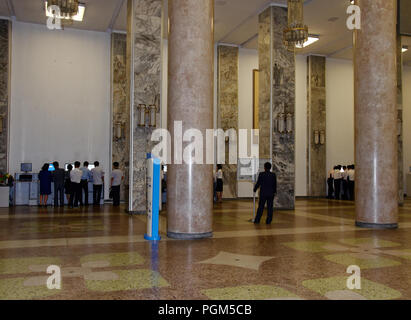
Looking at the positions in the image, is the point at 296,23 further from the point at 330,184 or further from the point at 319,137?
the point at 330,184

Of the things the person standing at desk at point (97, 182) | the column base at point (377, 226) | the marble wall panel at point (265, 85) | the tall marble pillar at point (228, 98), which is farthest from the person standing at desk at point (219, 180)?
the column base at point (377, 226)

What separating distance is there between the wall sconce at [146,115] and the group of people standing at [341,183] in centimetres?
1140

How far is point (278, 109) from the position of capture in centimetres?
1500

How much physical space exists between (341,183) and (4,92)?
1633 cm

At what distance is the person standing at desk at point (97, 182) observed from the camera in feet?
52.2

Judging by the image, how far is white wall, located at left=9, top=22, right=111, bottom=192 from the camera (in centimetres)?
1705

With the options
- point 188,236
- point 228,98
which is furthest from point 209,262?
point 228,98

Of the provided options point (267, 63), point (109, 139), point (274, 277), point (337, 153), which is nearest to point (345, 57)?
point (337, 153)

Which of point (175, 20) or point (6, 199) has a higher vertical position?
point (175, 20)

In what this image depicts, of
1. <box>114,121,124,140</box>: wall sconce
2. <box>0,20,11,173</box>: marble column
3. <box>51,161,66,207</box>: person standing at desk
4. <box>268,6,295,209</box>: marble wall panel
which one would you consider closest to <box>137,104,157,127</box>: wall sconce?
<box>51,161,66,207</box>: person standing at desk

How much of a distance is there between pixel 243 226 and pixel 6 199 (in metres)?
9.70

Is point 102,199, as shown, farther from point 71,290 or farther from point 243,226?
point 71,290

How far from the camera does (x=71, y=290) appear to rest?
4480 mm

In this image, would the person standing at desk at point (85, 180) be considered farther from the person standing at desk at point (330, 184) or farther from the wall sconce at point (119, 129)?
the person standing at desk at point (330, 184)
